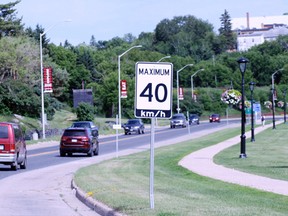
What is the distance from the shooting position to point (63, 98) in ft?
394

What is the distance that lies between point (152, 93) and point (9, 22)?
8231cm

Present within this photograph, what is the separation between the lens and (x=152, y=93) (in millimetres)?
13906

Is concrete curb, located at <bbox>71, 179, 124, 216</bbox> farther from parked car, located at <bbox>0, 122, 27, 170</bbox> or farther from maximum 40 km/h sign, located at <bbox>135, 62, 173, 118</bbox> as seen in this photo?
parked car, located at <bbox>0, 122, 27, 170</bbox>

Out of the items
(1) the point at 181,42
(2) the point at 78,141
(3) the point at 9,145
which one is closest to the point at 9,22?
(2) the point at 78,141

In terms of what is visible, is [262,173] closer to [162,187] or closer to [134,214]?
[162,187]

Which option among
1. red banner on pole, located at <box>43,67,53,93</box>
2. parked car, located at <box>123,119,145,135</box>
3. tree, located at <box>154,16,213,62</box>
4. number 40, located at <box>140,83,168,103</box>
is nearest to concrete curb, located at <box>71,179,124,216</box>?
number 40, located at <box>140,83,168,103</box>

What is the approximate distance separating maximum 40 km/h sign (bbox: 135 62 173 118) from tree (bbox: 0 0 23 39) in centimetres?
8102

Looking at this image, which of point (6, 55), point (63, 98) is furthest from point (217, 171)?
point (63, 98)

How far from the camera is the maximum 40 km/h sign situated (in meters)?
13.9

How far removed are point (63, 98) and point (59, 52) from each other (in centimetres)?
1000

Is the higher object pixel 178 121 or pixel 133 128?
pixel 178 121

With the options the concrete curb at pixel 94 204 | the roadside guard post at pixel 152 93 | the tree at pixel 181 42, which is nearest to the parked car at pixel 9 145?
the concrete curb at pixel 94 204

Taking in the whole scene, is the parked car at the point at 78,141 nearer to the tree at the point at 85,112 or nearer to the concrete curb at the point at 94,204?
the concrete curb at the point at 94,204

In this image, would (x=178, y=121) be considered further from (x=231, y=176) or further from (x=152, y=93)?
(x=152, y=93)
